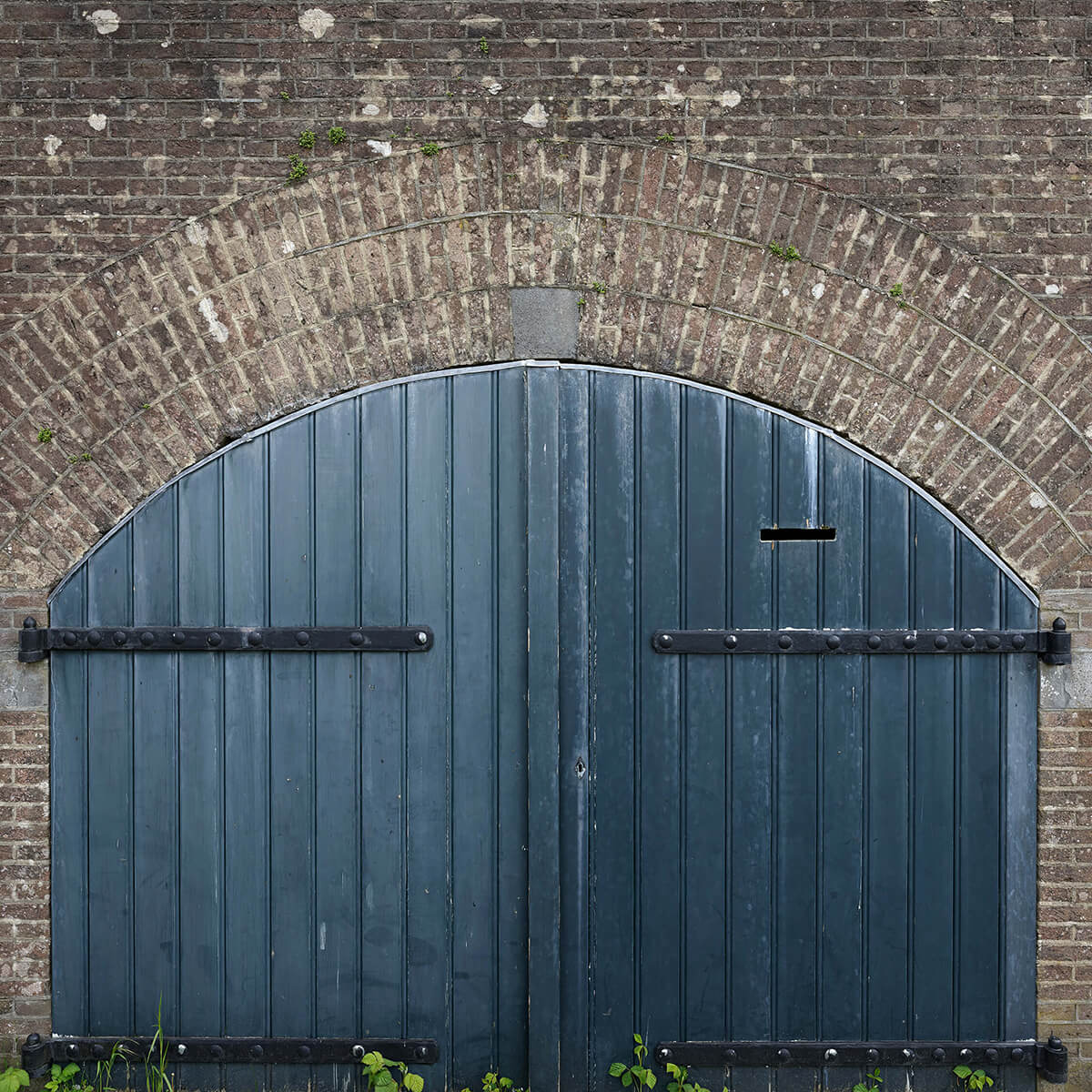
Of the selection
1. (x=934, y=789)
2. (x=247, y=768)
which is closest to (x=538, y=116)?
(x=247, y=768)

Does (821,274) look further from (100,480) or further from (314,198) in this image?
(100,480)

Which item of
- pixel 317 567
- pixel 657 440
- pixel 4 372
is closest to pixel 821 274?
pixel 657 440

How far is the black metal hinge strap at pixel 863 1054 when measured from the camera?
3092 millimetres

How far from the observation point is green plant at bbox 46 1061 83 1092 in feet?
Answer: 10.1

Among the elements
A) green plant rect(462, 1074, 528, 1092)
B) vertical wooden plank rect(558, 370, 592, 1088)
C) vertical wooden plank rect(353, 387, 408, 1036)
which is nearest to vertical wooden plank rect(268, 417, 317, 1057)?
vertical wooden plank rect(353, 387, 408, 1036)

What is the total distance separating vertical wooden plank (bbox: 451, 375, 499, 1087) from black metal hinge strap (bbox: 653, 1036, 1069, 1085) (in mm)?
700

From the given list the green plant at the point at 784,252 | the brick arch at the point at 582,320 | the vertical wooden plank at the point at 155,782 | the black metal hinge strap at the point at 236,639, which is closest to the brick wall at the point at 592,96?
the brick arch at the point at 582,320

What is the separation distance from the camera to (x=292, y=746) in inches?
124

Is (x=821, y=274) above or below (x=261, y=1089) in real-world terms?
above

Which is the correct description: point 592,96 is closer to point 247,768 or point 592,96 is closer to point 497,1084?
point 247,768

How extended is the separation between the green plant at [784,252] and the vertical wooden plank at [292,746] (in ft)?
5.51

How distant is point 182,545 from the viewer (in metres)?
3.14

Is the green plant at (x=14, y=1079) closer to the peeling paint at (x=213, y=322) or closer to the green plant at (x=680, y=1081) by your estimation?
the green plant at (x=680, y=1081)

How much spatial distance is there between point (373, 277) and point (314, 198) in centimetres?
33
